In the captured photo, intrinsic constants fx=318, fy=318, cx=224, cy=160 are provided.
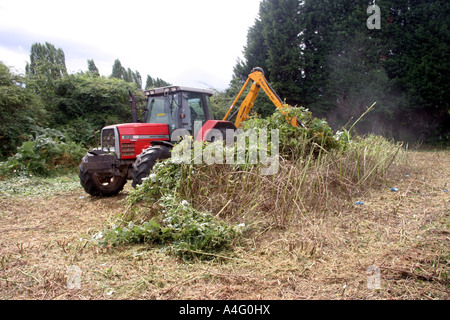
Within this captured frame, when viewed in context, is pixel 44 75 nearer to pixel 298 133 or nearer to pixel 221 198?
pixel 298 133

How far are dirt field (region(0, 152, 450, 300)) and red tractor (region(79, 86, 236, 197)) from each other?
158 cm

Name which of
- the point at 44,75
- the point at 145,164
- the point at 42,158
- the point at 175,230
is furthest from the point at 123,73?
the point at 175,230

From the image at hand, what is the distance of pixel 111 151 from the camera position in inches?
229

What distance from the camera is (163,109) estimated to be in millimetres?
6121

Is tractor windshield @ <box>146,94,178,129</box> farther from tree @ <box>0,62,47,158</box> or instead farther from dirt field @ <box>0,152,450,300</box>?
tree @ <box>0,62,47,158</box>

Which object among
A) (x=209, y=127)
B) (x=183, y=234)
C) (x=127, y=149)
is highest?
(x=209, y=127)

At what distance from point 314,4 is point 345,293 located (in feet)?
50.2

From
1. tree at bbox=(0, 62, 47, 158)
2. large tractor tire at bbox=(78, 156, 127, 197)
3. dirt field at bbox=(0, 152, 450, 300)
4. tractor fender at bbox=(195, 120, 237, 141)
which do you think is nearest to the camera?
dirt field at bbox=(0, 152, 450, 300)

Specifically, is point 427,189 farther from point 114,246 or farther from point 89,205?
point 89,205

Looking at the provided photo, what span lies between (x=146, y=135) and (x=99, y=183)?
1.18 m

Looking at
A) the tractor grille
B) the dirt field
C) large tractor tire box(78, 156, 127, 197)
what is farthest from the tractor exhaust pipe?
the dirt field

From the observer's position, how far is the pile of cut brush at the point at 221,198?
2980mm

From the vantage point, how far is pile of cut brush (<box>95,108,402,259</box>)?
9.78 ft

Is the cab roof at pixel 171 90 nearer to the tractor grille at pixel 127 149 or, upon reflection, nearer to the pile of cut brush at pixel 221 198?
the tractor grille at pixel 127 149
